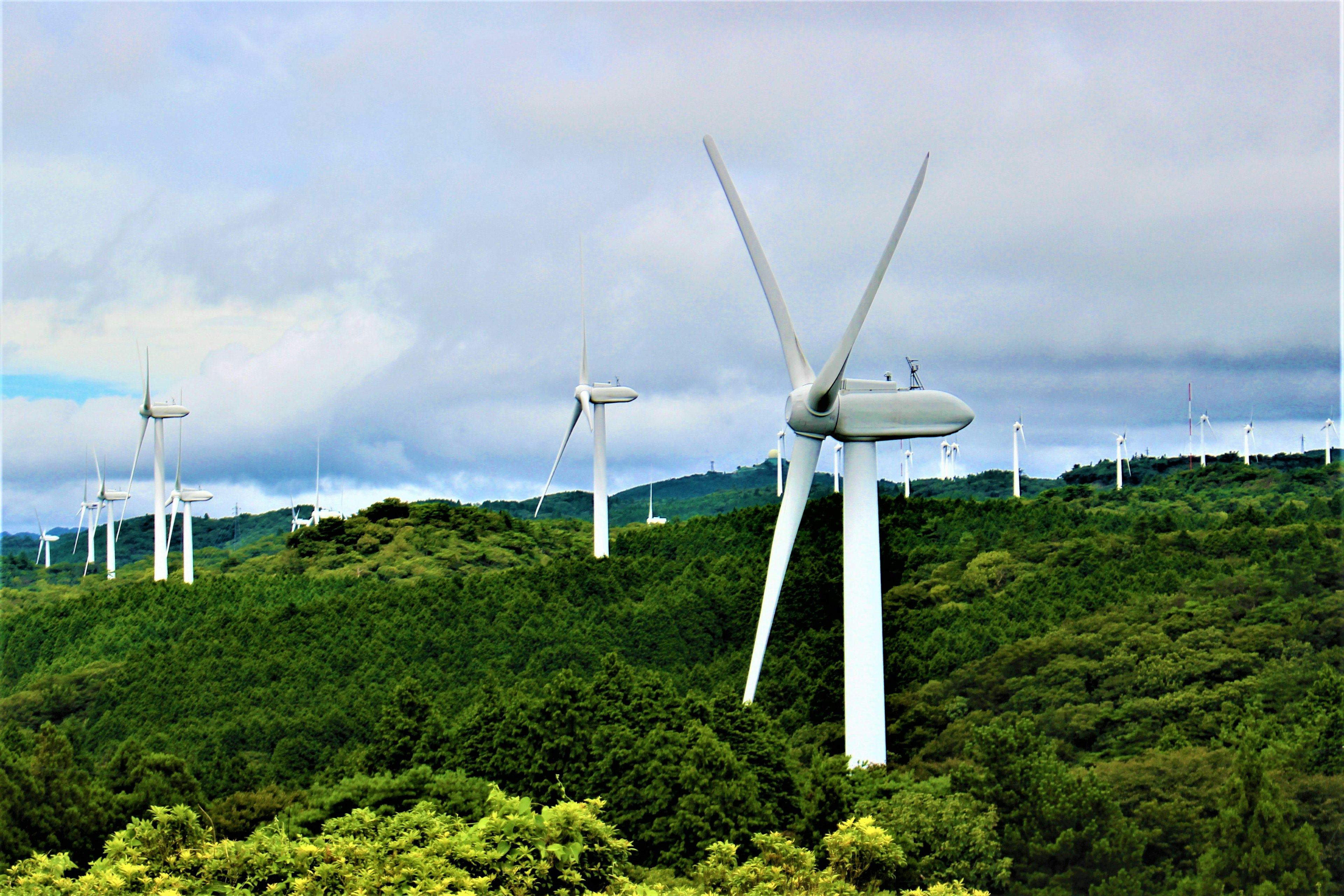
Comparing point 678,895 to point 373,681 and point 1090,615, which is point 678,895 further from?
point 373,681

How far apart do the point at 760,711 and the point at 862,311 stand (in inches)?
524

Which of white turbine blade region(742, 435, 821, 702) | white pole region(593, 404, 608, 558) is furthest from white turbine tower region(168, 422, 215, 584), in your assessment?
white turbine blade region(742, 435, 821, 702)

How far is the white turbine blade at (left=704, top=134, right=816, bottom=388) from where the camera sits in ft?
146

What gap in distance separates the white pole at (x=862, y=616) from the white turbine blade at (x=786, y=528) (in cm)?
140

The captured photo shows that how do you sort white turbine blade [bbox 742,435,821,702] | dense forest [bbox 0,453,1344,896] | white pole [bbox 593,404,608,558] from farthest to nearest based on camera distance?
white pole [bbox 593,404,608,558] → white turbine blade [bbox 742,435,821,702] → dense forest [bbox 0,453,1344,896]

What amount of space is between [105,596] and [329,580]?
50.5 feet

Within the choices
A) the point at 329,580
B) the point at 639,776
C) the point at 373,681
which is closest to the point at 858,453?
the point at 639,776

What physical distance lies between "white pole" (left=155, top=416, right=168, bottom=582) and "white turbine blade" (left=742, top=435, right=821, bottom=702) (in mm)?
59787

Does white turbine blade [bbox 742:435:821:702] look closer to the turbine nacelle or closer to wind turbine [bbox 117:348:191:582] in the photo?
the turbine nacelle

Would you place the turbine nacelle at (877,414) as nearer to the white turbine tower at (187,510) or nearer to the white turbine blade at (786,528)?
the white turbine blade at (786,528)

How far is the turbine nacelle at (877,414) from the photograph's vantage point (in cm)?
4312

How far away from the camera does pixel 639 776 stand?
124 ft

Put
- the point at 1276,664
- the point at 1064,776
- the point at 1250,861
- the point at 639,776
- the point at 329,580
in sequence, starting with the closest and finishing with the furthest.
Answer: the point at 1250,861, the point at 1064,776, the point at 639,776, the point at 1276,664, the point at 329,580

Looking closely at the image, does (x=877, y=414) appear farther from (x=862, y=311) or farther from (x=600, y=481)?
(x=600, y=481)
